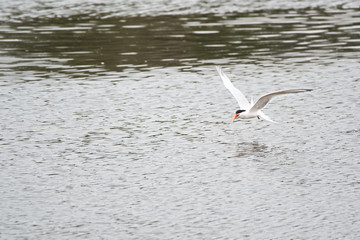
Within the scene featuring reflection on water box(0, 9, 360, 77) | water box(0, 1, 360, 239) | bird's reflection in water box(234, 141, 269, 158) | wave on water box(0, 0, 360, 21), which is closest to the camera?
water box(0, 1, 360, 239)

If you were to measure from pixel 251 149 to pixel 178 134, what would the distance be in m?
1.54

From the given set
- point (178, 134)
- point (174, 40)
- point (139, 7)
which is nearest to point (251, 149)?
point (178, 134)

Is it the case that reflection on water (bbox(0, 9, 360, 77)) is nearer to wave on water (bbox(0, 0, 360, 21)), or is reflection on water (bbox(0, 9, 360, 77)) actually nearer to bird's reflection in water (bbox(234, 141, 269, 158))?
wave on water (bbox(0, 0, 360, 21))

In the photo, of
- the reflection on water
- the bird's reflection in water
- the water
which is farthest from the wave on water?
the bird's reflection in water

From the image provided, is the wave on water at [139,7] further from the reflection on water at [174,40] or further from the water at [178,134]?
the water at [178,134]

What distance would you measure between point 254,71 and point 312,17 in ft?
Result: 29.3

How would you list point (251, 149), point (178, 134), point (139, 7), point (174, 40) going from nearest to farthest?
point (251, 149)
point (178, 134)
point (174, 40)
point (139, 7)

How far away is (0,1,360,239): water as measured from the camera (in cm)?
909

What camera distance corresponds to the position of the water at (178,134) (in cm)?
909

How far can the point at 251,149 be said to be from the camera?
11930 mm

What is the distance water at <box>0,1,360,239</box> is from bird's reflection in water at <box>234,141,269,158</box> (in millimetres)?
30

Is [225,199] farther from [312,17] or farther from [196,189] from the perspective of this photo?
[312,17]

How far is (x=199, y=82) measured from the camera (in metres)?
17.3

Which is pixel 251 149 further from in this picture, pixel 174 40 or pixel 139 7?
pixel 139 7
